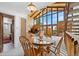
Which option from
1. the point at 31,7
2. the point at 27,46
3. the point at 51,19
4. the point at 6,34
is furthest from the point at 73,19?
the point at 6,34

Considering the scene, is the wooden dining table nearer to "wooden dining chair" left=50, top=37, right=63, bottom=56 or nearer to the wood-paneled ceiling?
"wooden dining chair" left=50, top=37, right=63, bottom=56

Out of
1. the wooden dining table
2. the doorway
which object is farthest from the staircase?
the doorway

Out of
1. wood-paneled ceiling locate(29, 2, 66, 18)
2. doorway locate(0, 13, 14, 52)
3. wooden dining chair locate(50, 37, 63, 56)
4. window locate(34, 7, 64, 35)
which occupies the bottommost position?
wooden dining chair locate(50, 37, 63, 56)

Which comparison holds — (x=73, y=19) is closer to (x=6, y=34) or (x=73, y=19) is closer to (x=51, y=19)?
(x=51, y=19)

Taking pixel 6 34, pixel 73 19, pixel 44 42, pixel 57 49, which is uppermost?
pixel 73 19

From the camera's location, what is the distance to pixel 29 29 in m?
2.03

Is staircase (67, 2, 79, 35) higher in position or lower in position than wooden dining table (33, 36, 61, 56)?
higher

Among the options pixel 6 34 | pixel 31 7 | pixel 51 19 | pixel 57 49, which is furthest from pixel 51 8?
pixel 6 34

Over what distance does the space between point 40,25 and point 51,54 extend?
485 millimetres

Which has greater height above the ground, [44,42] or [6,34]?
[6,34]

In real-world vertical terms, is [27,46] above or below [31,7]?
below

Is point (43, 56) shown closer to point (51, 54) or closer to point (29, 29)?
point (51, 54)

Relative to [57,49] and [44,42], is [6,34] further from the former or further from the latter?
[57,49]

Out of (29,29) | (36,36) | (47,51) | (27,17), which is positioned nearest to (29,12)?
(27,17)
